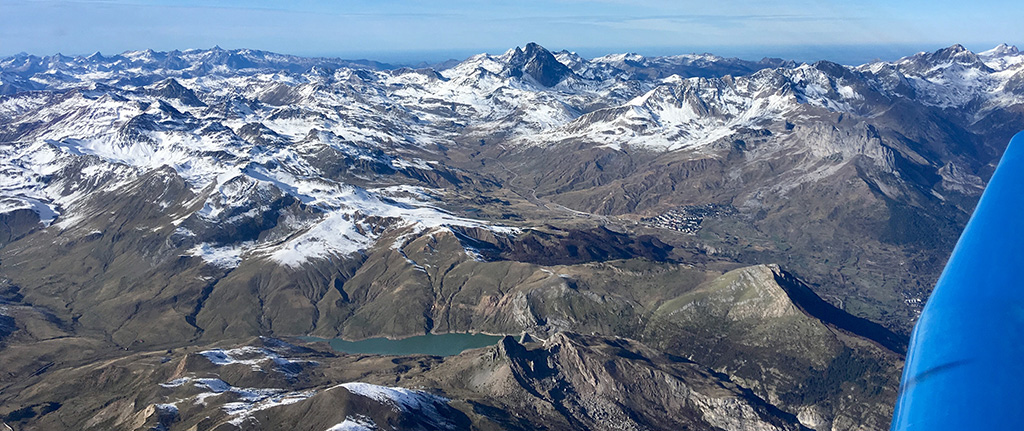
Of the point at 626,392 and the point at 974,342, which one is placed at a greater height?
the point at 974,342

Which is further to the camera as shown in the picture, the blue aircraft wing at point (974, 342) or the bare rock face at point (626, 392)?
the bare rock face at point (626, 392)

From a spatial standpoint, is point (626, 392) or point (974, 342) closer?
point (974, 342)

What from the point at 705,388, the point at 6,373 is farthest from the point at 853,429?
the point at 6,373

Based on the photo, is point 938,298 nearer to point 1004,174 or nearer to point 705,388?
point 1004,174

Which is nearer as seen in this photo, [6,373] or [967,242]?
[967,242]

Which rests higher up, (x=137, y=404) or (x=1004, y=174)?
(x=1004, y=174)

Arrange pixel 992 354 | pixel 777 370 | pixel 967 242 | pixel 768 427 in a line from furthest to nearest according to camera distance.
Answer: pixel 777 370, pixel 768 427, pixel 967 242, pixel 992 354

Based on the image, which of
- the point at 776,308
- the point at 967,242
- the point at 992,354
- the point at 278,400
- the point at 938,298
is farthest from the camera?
the point at 776,308

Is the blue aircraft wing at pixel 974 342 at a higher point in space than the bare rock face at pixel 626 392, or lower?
higher

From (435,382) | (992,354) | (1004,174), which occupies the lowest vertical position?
(435,382)
